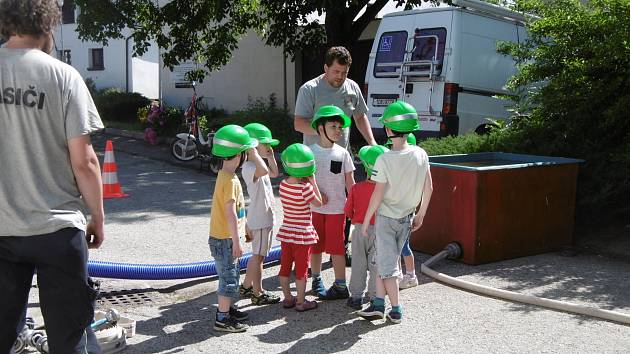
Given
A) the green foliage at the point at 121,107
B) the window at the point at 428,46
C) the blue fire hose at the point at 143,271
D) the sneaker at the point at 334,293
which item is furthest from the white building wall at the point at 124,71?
the sneaker at the point at 334,293

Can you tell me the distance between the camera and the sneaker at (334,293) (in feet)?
17.0

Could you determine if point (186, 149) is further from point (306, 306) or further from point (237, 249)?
point (237, 249)

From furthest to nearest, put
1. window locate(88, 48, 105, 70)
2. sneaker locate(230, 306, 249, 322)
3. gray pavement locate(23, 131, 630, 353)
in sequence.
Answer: window locate(88, 48, 105, 70) → sneaker locate(230, 306, 249, 322) → gray pavement locate(23, 131, 630, 353)

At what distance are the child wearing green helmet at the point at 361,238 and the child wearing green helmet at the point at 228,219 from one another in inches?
33.2

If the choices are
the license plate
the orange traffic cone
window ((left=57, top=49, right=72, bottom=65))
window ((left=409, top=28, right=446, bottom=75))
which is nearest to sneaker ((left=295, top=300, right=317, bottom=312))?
the orange traffic cone

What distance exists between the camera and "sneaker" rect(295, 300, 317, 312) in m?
4.92

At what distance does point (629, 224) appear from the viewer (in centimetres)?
712

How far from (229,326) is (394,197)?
139 centimetres

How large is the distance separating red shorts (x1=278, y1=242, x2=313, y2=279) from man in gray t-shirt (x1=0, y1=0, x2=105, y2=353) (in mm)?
2179

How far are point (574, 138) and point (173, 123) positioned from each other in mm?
11839

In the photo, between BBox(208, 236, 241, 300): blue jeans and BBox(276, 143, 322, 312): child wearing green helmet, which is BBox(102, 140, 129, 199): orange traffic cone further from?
BBox(208, 236, 241, 300): blue jeans

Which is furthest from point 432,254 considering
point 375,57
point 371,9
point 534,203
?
point 371,9

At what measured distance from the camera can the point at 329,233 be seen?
16.9 ft

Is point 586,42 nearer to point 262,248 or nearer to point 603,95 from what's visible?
point 603,95
